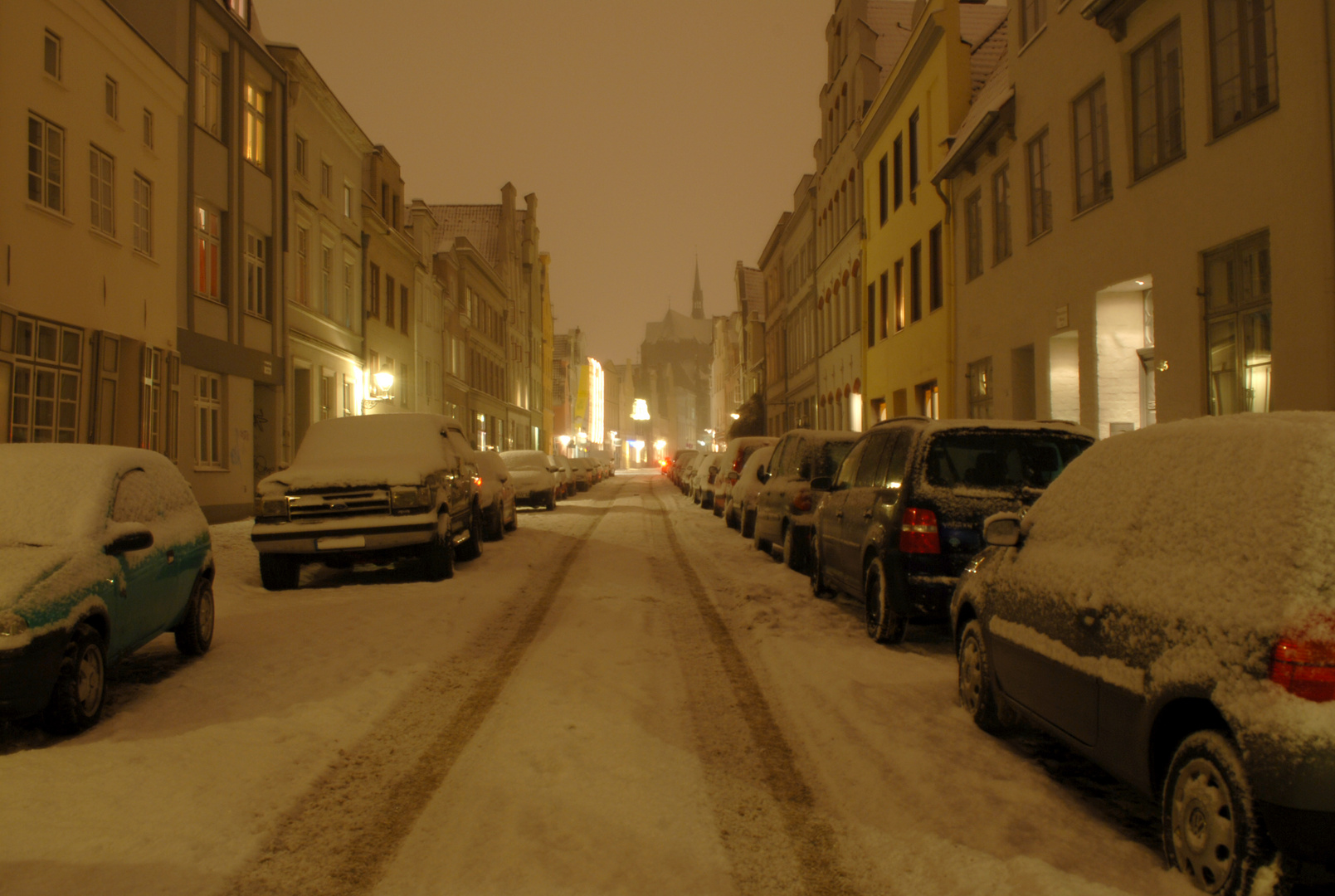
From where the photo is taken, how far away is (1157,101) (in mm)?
12703

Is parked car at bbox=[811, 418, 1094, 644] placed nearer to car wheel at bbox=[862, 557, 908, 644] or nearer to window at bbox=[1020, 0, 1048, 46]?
car wheel at bbox=[862, 557, 908, 644]

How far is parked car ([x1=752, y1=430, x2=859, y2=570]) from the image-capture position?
12.6m

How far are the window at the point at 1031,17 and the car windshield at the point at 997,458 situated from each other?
36.0ft

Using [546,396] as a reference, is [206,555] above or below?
below

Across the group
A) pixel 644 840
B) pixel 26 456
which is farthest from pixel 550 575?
pixel 644 840

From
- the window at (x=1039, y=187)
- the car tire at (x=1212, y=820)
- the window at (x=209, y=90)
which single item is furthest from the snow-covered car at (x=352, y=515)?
the window at (x=209, y=90)

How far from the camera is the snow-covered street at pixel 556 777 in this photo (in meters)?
3.66

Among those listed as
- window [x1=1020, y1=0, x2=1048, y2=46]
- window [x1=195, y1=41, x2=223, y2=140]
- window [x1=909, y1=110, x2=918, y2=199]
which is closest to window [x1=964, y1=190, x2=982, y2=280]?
window [x1=1020, y1=0, x2=1048, y2=46]

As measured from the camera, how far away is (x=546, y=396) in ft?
260

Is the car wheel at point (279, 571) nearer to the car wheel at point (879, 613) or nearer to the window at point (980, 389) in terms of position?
the car wheel at point (879, 613)

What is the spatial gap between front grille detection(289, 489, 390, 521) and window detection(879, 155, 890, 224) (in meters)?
19.7

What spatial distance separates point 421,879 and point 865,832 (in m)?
1.68

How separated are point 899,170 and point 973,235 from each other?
6.58m

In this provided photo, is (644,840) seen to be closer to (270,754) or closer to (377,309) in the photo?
(270,754)
